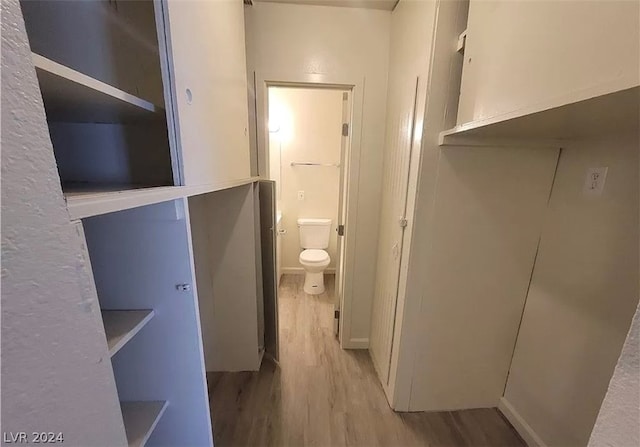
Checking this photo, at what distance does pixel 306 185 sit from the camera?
332cm

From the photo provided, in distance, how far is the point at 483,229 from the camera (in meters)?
1.33

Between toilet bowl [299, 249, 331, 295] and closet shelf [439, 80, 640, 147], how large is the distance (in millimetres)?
2024

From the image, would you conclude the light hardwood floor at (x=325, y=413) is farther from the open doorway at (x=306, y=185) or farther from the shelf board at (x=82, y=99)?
the shelf board at (x=82, y=99)

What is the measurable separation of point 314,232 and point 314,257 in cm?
42

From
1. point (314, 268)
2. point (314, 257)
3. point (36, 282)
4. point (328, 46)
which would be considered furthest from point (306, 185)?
point (36, 282)

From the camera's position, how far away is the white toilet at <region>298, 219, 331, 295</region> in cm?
302

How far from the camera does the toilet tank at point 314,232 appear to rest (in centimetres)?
327

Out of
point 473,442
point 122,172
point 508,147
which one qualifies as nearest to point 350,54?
point 508,147

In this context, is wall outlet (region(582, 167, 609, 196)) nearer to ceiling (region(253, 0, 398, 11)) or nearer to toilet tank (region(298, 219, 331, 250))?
ceiling (region(253, 0, 398, 11))

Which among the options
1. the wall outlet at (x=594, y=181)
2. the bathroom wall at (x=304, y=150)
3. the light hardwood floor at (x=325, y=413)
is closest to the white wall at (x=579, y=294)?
the wall outlet at (x=594, y=181)

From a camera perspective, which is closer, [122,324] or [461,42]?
[122,324]

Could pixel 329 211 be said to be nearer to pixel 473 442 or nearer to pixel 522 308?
pixel 522 308

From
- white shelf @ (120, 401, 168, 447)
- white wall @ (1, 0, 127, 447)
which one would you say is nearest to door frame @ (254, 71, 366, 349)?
white shelf @ (120, 401, 168, 447)

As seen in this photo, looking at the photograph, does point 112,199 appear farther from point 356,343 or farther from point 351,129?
point 356,343
